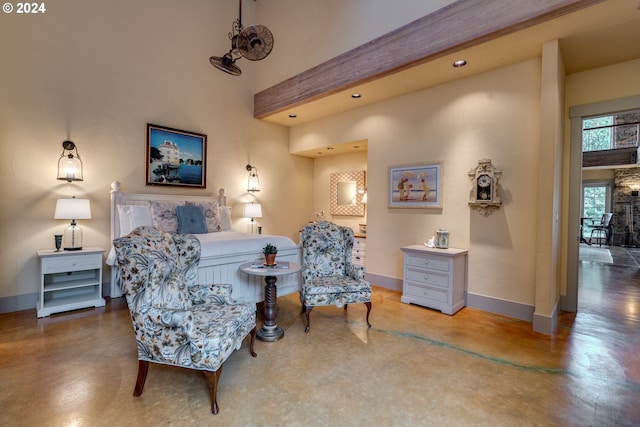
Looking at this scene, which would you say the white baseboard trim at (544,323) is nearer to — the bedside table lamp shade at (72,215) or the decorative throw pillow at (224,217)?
the decorative throw pillow at (224,217)

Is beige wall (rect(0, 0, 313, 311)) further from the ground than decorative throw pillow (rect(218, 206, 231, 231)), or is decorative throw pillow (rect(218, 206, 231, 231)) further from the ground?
beige wall (rect(0, 0, 313, 311))

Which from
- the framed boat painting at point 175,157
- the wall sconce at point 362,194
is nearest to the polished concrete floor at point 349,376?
the framed boat painting at point 175,157

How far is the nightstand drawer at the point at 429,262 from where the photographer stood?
145 inches

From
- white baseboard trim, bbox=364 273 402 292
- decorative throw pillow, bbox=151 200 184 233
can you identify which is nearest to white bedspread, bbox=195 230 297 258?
decorative throw pillow, bbox=151 200 184 233

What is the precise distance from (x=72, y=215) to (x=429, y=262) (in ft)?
14.7

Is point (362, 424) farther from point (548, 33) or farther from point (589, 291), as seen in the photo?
point (589, 291)

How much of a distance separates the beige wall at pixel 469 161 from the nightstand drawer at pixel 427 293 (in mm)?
489

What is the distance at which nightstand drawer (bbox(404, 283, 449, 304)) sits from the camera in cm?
369

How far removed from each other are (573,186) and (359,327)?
3.24 meters

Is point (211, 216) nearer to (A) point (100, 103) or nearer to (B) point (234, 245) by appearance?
(B) point (234, 245)

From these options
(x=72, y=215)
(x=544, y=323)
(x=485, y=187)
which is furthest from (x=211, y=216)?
(x=544, y=323)

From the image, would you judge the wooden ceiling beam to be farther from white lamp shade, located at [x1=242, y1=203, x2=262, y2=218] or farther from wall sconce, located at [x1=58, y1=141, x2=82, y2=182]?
wall sconce, located at [x1=58, y1=141, x2=82, y2=182]

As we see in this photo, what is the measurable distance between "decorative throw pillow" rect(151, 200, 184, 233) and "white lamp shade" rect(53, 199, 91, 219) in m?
0.76

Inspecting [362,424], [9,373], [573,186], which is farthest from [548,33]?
[9,373]
